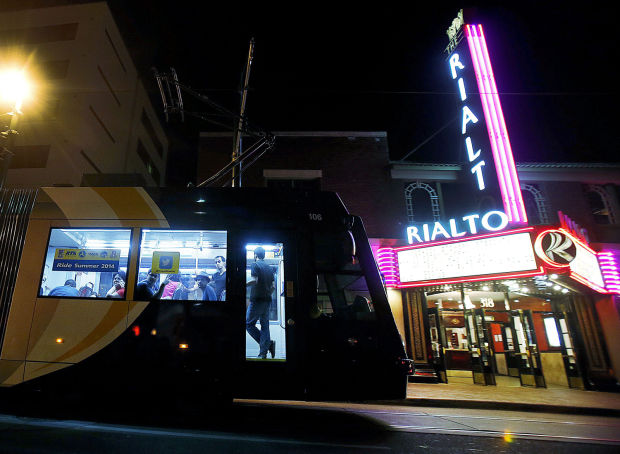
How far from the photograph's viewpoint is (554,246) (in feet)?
30.5

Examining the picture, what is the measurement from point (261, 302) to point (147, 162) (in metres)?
31.3

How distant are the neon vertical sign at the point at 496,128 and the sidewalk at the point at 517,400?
4.78m

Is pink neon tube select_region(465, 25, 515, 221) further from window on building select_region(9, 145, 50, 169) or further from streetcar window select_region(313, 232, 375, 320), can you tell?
window on building select_region(9, 145, 50, 169)

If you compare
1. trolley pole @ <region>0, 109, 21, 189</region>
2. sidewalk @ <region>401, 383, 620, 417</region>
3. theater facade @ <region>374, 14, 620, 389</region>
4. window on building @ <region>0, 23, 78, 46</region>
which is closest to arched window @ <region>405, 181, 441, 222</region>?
theater facade @ <region>374, 14, 620, 389</region>

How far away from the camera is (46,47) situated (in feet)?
72.8

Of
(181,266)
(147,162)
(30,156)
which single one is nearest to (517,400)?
(181,266)

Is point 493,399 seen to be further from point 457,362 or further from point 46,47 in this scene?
point 46,47

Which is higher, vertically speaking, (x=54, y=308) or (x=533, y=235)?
(x=533, y=235)

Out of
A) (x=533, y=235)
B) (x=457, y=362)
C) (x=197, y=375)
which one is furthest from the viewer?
(x=457, y=362)

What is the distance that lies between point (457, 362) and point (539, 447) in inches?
397

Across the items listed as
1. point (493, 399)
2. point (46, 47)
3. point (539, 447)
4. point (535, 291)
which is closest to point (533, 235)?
point (535, 291)

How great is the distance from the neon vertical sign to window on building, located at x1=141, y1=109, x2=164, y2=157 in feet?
91.9

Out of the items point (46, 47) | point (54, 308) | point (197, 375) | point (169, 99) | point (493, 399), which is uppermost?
point (46, 47)

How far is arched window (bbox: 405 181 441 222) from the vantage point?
43.0 ft
